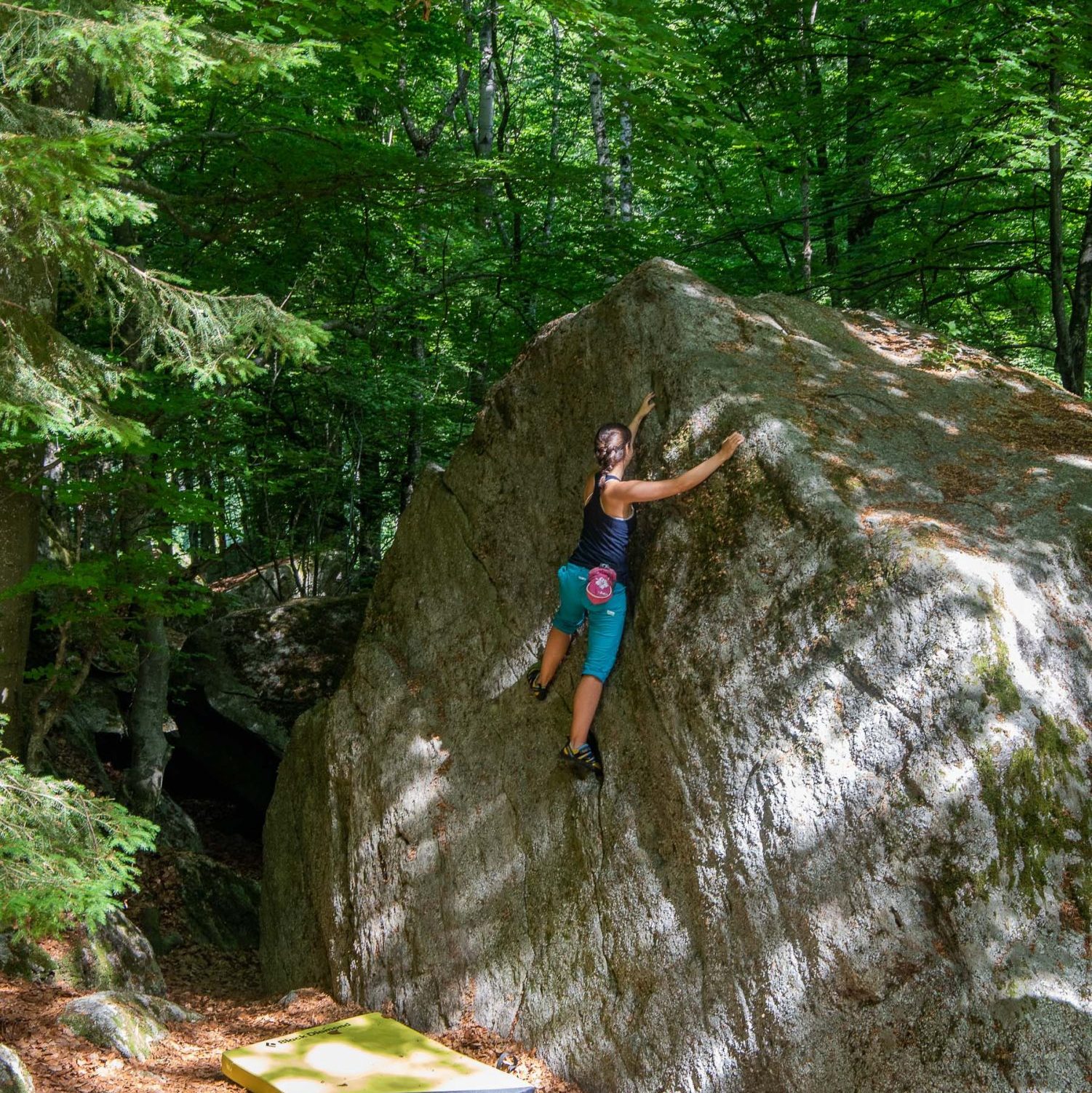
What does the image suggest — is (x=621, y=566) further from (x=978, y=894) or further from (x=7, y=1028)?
(x=7, y=1028)

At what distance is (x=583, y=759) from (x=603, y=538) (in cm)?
138

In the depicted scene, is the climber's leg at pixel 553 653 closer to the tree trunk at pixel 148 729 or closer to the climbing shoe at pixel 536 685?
the climbing shoe at pixel 536 685

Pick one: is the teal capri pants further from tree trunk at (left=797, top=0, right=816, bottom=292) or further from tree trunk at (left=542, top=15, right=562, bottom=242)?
tree trunk at (left=542, top=15, right=562, bottom=242)

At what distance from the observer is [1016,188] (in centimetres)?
1211

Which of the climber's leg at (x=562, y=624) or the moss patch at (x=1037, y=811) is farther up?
the climber's leg at (x=562, y=624)

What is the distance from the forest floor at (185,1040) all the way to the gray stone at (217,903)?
1228mm

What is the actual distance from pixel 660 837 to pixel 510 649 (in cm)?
200

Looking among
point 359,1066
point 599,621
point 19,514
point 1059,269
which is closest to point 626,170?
point 1059,269

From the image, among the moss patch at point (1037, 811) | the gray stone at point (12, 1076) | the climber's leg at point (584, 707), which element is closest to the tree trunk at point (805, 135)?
the climber's leg at point (584, 707)

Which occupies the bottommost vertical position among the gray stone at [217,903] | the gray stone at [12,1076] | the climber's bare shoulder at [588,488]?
the gray stone at [217,903]

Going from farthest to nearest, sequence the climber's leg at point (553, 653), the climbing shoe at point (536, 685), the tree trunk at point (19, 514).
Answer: the tree trunk at point (19, 514), the climbing shoe at point (536, 685), the climber's leg at point (553, 653)

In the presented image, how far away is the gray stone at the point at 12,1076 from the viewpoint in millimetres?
4828

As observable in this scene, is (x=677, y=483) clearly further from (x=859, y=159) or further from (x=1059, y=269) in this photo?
(x=859, y=159)

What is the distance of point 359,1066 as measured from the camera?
5895 millimetres
